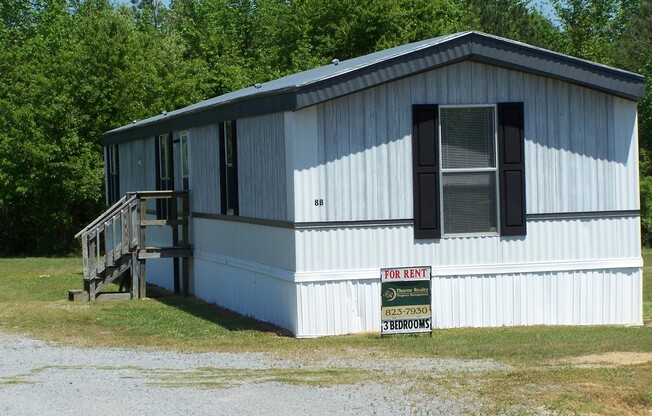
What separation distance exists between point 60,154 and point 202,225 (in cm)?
1679

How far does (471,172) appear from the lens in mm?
15656

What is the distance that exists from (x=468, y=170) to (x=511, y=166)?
23.5 inches

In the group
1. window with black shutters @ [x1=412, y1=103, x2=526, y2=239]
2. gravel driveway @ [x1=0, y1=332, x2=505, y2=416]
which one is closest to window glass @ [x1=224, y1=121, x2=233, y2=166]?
window with black shutters @ [x1=412, y1=103, x2=526, y2=239]

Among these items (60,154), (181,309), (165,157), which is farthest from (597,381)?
(60,154)

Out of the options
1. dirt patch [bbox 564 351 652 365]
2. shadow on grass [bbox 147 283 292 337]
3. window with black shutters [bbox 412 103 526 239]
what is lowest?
shadow on grass [bbox 147 283 292 337]

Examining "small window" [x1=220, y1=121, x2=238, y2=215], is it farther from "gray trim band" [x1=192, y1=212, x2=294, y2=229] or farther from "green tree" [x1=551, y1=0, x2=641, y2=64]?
"green tree" [x1=551, y1=0, x2=641, y2=64]

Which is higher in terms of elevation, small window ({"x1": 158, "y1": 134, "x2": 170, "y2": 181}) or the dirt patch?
small window ({"x1": 158, "y1": 134, "x2": 170, "y2": 181})

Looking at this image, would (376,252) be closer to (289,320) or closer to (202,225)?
(289,320)

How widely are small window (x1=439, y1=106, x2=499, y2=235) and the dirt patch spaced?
3691mm

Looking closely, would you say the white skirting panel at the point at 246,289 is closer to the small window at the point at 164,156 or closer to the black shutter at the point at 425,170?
the black shutter at the point at 425,170

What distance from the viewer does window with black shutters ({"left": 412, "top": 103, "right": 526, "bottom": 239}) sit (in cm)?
1544

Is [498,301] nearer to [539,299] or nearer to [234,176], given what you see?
[539,299]

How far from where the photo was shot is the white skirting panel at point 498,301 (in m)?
15.2

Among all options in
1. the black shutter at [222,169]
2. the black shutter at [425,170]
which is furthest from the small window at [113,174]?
the black shutter at [425,170]
